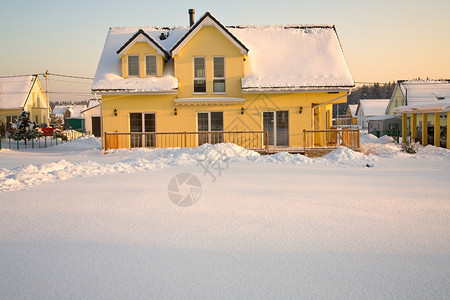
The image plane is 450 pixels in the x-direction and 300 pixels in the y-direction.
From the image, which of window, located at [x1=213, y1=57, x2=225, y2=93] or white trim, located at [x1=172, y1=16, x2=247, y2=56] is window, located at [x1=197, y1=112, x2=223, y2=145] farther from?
white trim, located at [x1=172, y1=16, x2=247, y2=56]

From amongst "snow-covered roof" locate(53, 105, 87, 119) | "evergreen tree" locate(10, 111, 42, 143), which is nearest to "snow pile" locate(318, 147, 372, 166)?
"evergreen tree" locate(10, 111, 42, 143)

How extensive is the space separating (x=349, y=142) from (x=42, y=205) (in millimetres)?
14834

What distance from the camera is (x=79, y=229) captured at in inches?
232

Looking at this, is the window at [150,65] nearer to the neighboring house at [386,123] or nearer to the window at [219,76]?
the window at [219,76]

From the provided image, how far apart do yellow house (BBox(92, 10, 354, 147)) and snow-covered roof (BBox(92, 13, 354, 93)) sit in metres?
0.06

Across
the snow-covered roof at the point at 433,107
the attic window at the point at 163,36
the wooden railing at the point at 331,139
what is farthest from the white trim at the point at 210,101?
the snow-covered roof at the point at 433,107

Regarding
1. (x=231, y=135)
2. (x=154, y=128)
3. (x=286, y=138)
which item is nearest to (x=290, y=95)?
(x=286, y=138)

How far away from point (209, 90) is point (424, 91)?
39.1 metres

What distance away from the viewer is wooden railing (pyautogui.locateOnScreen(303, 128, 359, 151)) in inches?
688

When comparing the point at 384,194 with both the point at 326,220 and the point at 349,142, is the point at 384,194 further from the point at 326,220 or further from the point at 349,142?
the point at 349,142

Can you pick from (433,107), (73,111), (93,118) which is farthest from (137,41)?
(73,111)

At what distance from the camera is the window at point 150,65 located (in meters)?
19.8

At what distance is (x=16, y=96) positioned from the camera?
45.0 m

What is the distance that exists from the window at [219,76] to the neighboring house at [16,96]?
33540 mm
